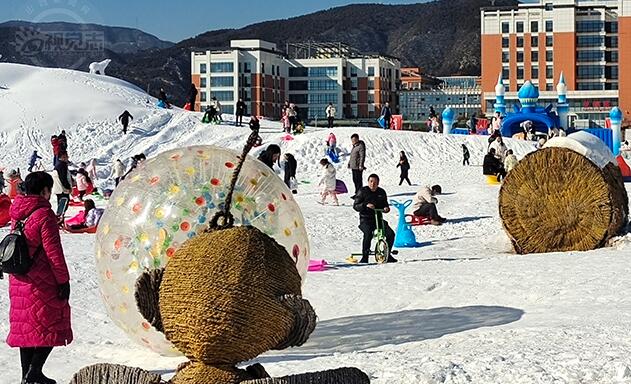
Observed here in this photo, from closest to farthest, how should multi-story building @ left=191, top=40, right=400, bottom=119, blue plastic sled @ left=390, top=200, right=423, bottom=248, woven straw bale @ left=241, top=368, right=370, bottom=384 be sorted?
woven straw bale @ left=241, top=368, right=370, bottom=384 → blue plastic sled @ left=390, top=200, right=423, bottom=248 → multi-story building @ left=191, top=40, right=400, bottom=119

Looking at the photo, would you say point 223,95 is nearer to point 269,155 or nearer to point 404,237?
point 404,237

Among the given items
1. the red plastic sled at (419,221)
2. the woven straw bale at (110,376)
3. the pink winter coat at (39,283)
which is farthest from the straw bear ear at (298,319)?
the red plastic sled at (419,221)

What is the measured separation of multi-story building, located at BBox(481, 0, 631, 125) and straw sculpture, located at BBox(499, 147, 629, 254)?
289 ft

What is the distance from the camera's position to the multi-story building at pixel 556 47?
10138cm

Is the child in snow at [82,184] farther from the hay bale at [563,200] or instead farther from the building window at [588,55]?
the building window at [588,55]

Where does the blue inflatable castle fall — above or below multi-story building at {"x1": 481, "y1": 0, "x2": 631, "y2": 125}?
below

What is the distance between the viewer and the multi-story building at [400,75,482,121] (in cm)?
13850

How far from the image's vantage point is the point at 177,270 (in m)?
3.76

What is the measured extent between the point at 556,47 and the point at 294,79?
1286 inches

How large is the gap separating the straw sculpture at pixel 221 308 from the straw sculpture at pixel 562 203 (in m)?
11.1

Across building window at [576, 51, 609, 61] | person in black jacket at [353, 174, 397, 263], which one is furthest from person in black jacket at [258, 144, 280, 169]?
building window at [576, 51, 609, 61]

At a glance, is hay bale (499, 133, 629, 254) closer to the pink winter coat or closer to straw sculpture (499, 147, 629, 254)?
straw sculpture (499, 147, 629, 254)

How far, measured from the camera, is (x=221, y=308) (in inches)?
142

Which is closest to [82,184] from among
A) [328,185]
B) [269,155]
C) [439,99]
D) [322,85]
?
[328,185]
